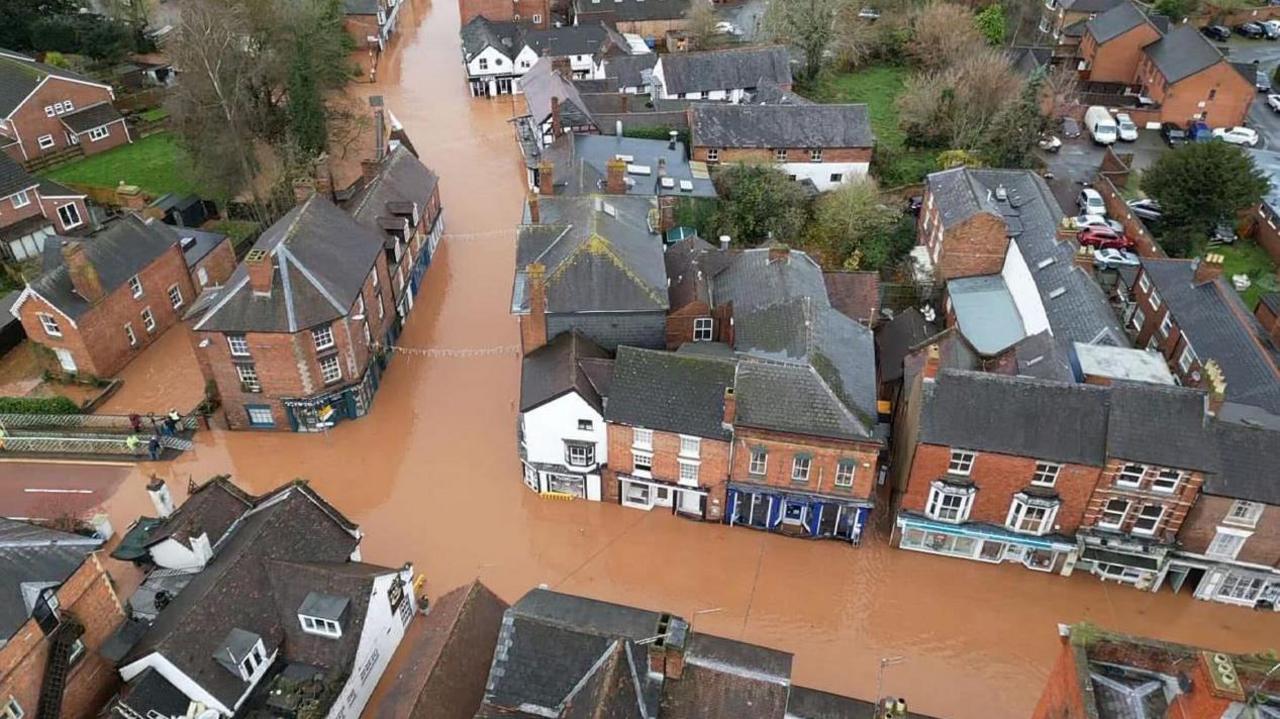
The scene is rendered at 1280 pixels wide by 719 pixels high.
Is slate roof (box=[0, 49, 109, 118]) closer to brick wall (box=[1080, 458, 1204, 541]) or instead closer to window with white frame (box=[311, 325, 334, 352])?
window with white frame (box=[311, 325, 334, 352])

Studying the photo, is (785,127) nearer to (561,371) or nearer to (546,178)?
(546,178)

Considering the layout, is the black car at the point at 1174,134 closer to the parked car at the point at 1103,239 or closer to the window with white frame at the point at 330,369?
the parked car at the point at 1103,239

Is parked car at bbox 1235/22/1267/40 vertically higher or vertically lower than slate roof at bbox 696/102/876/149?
higher

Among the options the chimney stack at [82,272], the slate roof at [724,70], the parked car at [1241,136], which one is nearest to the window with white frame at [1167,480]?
the slate roof at [724,70]

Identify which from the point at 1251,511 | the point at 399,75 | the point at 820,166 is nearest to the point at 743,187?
the point at 820,166

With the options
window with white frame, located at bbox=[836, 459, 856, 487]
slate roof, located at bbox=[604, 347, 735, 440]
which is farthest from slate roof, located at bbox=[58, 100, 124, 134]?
window with white frame, located at bbox=[836, 459, 856, 487]

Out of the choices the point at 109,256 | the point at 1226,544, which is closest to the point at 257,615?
the point at 109,256
